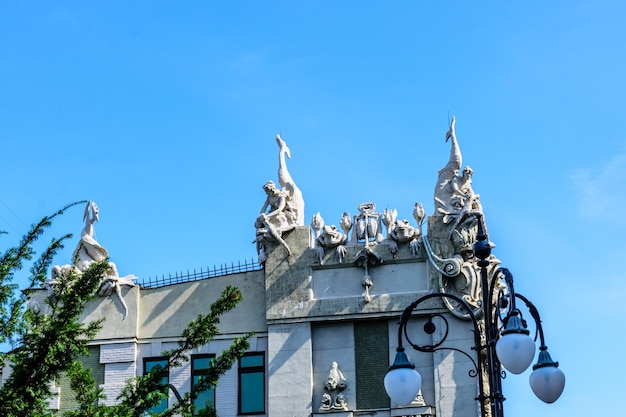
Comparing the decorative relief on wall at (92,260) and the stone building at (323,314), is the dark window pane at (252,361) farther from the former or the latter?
the decorative relief on wall at (92,260)

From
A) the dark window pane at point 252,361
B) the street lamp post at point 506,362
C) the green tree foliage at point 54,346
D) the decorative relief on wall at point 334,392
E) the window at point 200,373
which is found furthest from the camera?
the dark window pane at point 252,361

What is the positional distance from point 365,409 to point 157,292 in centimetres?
684

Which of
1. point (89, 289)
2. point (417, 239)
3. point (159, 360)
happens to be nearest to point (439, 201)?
point (417, 239)

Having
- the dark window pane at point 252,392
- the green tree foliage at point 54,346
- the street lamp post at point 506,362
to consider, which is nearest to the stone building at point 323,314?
the dark window pane at point 252,392

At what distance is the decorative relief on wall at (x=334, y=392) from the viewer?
35.1 metres

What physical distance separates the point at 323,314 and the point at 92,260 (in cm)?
703

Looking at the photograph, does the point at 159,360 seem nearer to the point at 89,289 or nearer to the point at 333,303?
the point at 333,303

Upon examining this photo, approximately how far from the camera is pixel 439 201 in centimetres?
3659

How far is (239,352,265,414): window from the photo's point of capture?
35.9 metres

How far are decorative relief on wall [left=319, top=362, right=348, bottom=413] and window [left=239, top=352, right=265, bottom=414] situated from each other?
1800 millimetres

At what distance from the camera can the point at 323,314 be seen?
118ft

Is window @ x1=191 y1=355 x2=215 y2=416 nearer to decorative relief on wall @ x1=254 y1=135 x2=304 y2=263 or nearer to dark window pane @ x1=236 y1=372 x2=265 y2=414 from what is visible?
dark window pane @ x1=236 y1=372 x2=265 y2=414

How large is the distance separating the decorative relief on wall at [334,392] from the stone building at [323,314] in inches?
1.5

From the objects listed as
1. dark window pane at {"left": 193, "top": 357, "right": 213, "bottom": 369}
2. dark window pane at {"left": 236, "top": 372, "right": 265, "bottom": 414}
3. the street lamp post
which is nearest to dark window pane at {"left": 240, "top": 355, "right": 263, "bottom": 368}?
dark window pane at {"left": 236, "top": 372, "right": 265, "bottom": 414}
